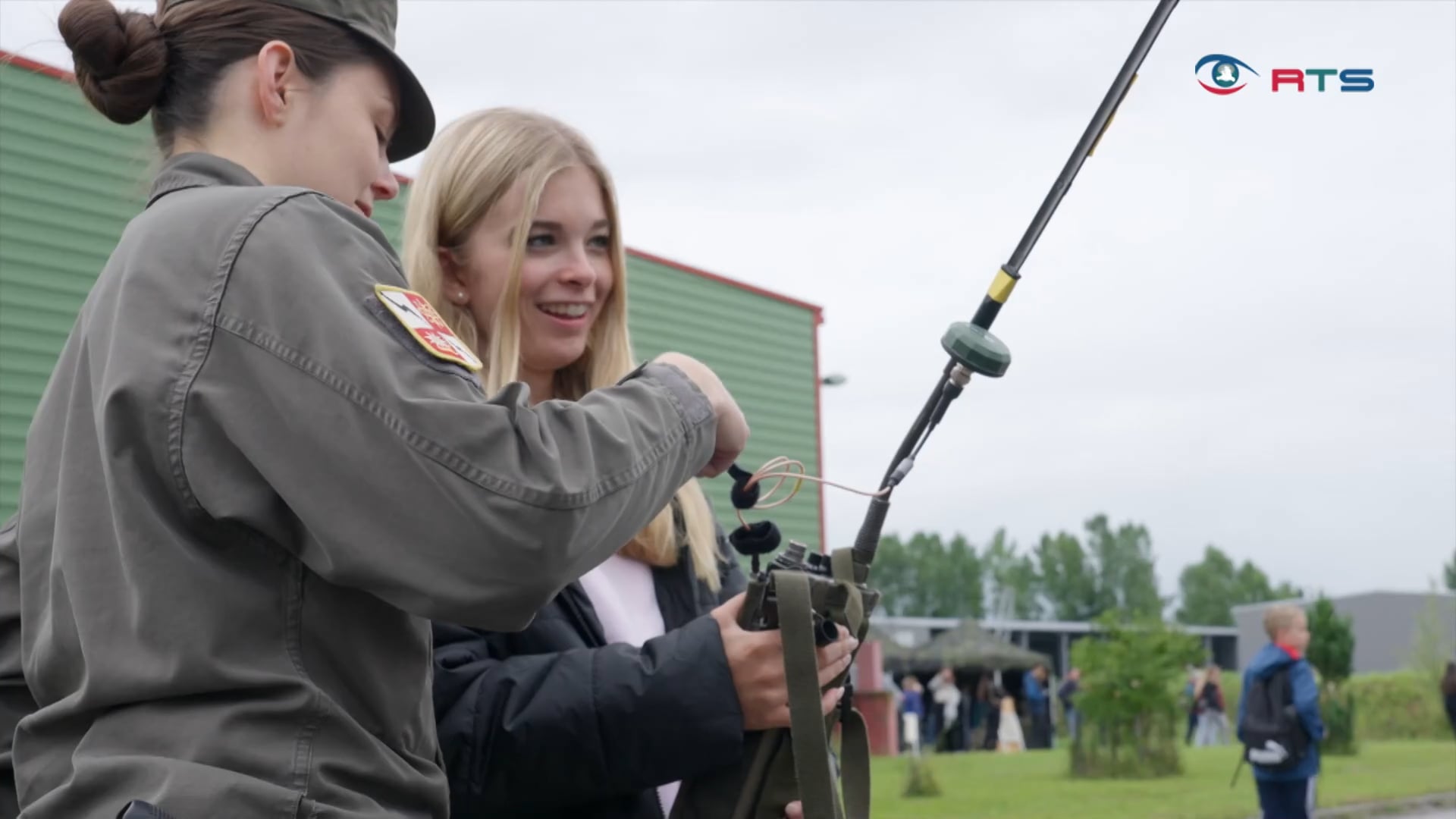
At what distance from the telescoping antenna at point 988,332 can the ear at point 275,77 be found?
2.91ft

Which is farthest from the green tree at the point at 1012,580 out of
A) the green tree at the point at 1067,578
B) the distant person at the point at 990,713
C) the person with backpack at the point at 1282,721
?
the person with backpack at the point at 1282,721

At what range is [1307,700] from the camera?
9648mm

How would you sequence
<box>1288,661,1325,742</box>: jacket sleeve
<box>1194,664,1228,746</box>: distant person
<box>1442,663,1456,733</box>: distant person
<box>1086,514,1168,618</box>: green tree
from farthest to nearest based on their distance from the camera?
1. <box>1086,514,1168,618</box>: green tree
2. <box>1194,664,1228,746</box>: distant person
3. <box>1442,663,1456,733</box>: distant person
4. <box>1288,661,1325,742</box>: jacket sleeve

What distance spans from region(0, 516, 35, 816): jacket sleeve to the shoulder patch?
1.72 ft

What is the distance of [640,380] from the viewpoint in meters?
1.65

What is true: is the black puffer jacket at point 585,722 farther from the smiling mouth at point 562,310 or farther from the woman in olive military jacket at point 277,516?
the smiling mouth at point 562,310

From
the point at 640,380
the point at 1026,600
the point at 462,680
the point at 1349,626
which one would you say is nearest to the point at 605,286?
the point at 462,680

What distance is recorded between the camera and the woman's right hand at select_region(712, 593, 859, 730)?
6.66ft

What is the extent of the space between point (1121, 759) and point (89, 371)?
1783cm

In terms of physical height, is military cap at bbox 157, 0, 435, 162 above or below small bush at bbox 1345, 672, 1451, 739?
above

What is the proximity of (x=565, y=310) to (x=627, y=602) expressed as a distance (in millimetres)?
507

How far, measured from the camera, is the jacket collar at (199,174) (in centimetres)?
160

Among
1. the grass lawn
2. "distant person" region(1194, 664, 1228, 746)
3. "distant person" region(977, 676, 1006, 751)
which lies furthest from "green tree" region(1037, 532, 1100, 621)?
the grass lawn

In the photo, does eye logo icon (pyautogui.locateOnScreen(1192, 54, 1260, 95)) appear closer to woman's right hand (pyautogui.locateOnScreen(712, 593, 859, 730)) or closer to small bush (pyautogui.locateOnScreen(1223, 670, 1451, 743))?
woman's right hand (pyautogui.locateOnScreen(712, 593, 859, 730))
